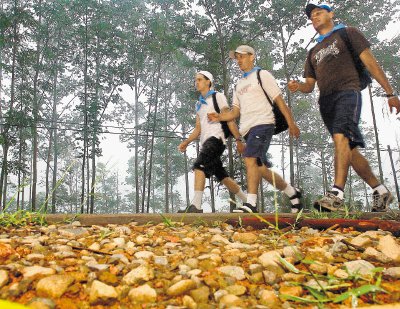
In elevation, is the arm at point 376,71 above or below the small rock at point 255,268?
above

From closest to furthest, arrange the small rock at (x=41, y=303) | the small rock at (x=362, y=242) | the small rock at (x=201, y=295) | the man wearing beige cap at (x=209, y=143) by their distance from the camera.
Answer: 1. the small rock at (x=41, y=303)
2. the small rock at (x=201, y=295)
3. the small rock at (x=362, y=242)
4. the man wearing beige cap at (x=209, y=143)

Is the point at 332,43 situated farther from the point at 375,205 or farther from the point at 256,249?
the point at 256,249

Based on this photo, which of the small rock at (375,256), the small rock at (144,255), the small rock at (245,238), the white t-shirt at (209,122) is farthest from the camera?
the white t-shirt at (209,122)

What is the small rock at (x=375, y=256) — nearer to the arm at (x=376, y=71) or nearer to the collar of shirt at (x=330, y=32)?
the arm at (x=376, y=71)

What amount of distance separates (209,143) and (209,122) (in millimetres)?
299

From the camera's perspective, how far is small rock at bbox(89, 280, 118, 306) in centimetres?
96

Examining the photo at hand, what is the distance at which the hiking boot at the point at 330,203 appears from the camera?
9.12 feet

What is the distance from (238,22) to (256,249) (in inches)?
624

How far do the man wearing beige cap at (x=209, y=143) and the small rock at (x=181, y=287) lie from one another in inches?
107

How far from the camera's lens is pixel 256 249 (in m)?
1.54

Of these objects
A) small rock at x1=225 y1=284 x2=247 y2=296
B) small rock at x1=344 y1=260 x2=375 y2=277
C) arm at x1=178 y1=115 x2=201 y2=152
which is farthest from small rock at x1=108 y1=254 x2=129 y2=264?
arm at x1=178 y1=115 x2=201 y2=152

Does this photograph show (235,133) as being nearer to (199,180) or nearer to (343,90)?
(199,180)

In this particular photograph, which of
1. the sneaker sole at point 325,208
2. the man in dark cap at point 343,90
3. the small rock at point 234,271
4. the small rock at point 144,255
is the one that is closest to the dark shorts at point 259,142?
the man in dark cap at point 343,90

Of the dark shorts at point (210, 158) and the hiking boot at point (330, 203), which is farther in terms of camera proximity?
the dark shorts at point (210, 158)
